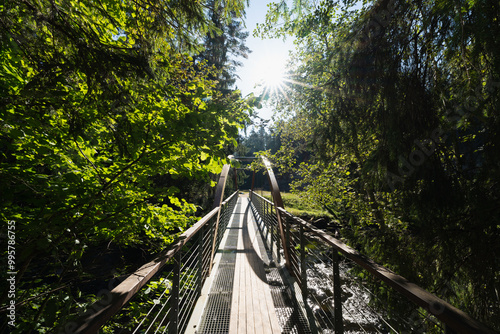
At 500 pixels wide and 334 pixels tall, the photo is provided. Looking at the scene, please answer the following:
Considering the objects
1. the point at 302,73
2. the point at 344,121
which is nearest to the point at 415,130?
the point at 344,121

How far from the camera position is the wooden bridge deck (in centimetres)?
220

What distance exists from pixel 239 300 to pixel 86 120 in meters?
2.61

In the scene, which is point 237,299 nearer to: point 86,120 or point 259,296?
point 259,296

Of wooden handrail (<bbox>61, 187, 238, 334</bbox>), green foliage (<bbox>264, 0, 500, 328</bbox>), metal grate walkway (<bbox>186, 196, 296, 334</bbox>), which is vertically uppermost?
green foliage (<bbox>264, 0, 500, 328</bbox>)

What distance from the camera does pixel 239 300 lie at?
2.68m

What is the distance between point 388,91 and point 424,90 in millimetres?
292

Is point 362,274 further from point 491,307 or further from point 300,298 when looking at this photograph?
point 491,307

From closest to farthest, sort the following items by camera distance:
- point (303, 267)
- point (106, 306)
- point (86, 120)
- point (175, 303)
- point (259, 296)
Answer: point (106, 306) → point (175, 303) → point (86, 120) → point (303, 267) → point (259, 296)

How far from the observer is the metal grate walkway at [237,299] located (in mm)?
2205

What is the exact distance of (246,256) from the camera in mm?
4363

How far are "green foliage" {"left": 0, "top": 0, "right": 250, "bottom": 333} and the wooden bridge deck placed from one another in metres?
1.22

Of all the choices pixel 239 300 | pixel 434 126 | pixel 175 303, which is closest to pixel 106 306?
pixel 175 303

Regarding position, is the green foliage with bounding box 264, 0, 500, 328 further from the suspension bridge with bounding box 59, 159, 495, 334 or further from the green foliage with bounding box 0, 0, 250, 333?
the green foliage with bounding box 0, 0, 250, 333

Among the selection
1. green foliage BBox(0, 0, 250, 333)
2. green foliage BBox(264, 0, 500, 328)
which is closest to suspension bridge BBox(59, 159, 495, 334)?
green foliage BBox(264, 0, 500, 328)
